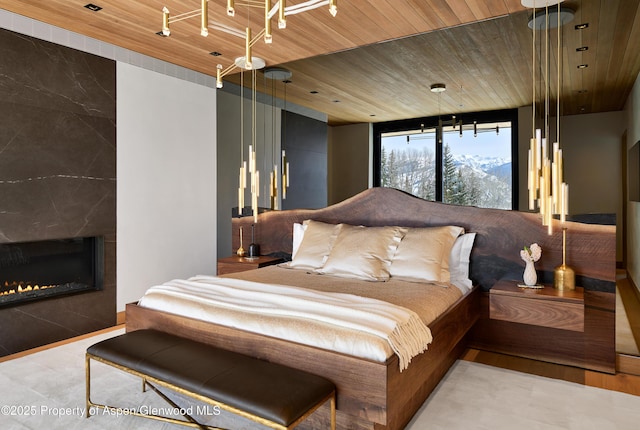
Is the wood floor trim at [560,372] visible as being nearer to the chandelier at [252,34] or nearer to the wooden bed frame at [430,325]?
the wooden bed frame at [430,325]

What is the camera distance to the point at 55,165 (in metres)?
3.54

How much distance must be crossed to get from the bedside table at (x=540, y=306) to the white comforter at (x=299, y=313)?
2.97ft

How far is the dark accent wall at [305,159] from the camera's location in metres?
4.31

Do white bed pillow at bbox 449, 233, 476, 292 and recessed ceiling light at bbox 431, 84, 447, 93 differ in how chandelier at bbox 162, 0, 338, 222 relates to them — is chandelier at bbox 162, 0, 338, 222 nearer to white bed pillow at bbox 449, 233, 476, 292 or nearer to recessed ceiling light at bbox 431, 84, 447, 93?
recessed ceiling light at bbox 431, 84, 447, 93

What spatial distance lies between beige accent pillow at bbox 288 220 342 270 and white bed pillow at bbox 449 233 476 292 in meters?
0.98

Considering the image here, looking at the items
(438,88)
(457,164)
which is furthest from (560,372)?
(438,88)

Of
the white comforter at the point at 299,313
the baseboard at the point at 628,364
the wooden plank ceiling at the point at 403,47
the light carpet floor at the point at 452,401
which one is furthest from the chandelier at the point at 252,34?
the baseboard at the point at 628,364

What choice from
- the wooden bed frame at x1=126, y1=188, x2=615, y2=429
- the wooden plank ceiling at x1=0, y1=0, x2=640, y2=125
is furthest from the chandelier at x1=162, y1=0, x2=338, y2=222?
the wooden bed frame at x1=126, y1=188, x2=615, y2=429

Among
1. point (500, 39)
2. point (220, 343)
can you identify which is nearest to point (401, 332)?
point (220, 343)

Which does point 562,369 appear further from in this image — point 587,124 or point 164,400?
point 164,400

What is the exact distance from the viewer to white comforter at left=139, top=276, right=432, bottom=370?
1.98 meters

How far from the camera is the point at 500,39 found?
3.23 meters

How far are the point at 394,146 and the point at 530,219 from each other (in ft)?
4.28

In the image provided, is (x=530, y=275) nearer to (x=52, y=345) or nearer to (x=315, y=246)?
(x=315, y=246)
